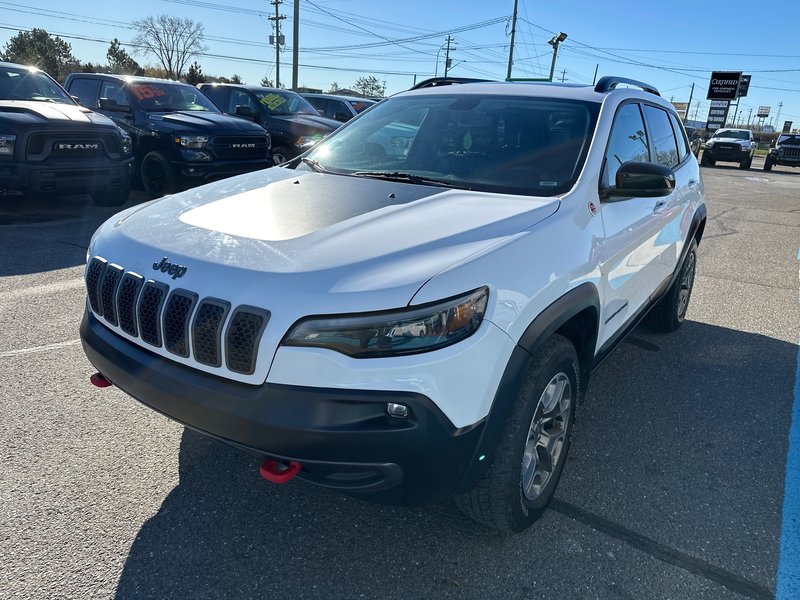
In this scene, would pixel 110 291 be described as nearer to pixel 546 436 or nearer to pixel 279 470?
pixel 279 470

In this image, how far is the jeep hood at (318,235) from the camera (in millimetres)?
1912

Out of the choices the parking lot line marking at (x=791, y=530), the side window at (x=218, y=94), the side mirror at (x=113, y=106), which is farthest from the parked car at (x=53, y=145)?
the parking lot line marking at (x=791, y=530)

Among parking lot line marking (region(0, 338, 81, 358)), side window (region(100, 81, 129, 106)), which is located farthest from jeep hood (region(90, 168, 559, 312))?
side window (region(100, 81, 129, 106))

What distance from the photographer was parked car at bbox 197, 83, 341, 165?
10.5 meters

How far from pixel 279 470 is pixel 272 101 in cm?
1046

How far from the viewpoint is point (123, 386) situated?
2.25 m

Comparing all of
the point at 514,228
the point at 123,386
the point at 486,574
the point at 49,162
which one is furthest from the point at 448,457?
the point at 49,162

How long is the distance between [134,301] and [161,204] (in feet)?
2.59

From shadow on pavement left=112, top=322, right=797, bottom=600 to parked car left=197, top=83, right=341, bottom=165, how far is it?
830cm

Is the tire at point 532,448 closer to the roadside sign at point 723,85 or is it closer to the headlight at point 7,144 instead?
the headlight at point 7,144

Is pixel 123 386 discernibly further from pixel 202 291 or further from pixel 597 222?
pixel 597 222

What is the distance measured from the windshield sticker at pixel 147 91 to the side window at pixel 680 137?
7.77m

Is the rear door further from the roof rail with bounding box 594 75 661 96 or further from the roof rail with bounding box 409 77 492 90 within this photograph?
the roof rail with bounding box 409 77 492 90

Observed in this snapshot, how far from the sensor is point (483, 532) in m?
2.45
